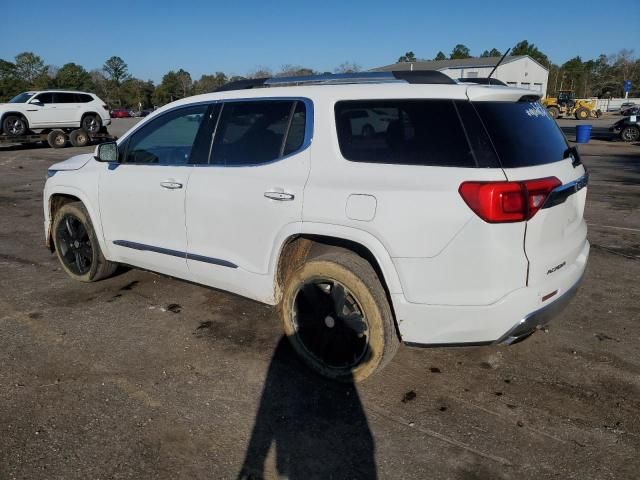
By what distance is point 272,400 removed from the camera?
10.3 ft

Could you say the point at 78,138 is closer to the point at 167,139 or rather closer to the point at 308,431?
the point at 167,139

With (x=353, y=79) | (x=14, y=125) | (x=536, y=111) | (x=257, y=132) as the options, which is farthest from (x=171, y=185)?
(x=14, y=125)

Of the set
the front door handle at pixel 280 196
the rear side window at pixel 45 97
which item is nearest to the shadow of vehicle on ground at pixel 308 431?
the front door handle at pixel 280 196

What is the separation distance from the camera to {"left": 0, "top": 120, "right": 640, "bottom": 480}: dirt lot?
8.51 ft

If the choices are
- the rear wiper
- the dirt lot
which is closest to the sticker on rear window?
the rear wiper

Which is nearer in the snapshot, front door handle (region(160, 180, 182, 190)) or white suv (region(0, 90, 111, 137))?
front door handle (region(160, 180, 182, 190))

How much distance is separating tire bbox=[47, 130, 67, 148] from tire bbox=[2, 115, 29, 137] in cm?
92

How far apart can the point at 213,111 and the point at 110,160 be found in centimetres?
116

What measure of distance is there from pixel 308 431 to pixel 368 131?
1759 mm

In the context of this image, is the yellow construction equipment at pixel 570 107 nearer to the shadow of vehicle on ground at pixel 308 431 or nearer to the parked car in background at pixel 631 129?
the parked car in background at pixel 631 129

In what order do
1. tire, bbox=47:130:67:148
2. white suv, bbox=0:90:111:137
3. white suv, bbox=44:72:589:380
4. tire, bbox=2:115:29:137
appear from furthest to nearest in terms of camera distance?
tire, bbox=47:130:67:148
white suv, bbox=0:90:111:137
tire, bbox=2:115:29:137
white suv, bbox=44:72:589:380

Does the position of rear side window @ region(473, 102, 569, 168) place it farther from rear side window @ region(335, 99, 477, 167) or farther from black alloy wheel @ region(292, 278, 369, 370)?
black alloy wheel @ region(292, 278, 369, 370)

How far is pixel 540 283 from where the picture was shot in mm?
2789

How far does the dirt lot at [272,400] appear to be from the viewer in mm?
2594
